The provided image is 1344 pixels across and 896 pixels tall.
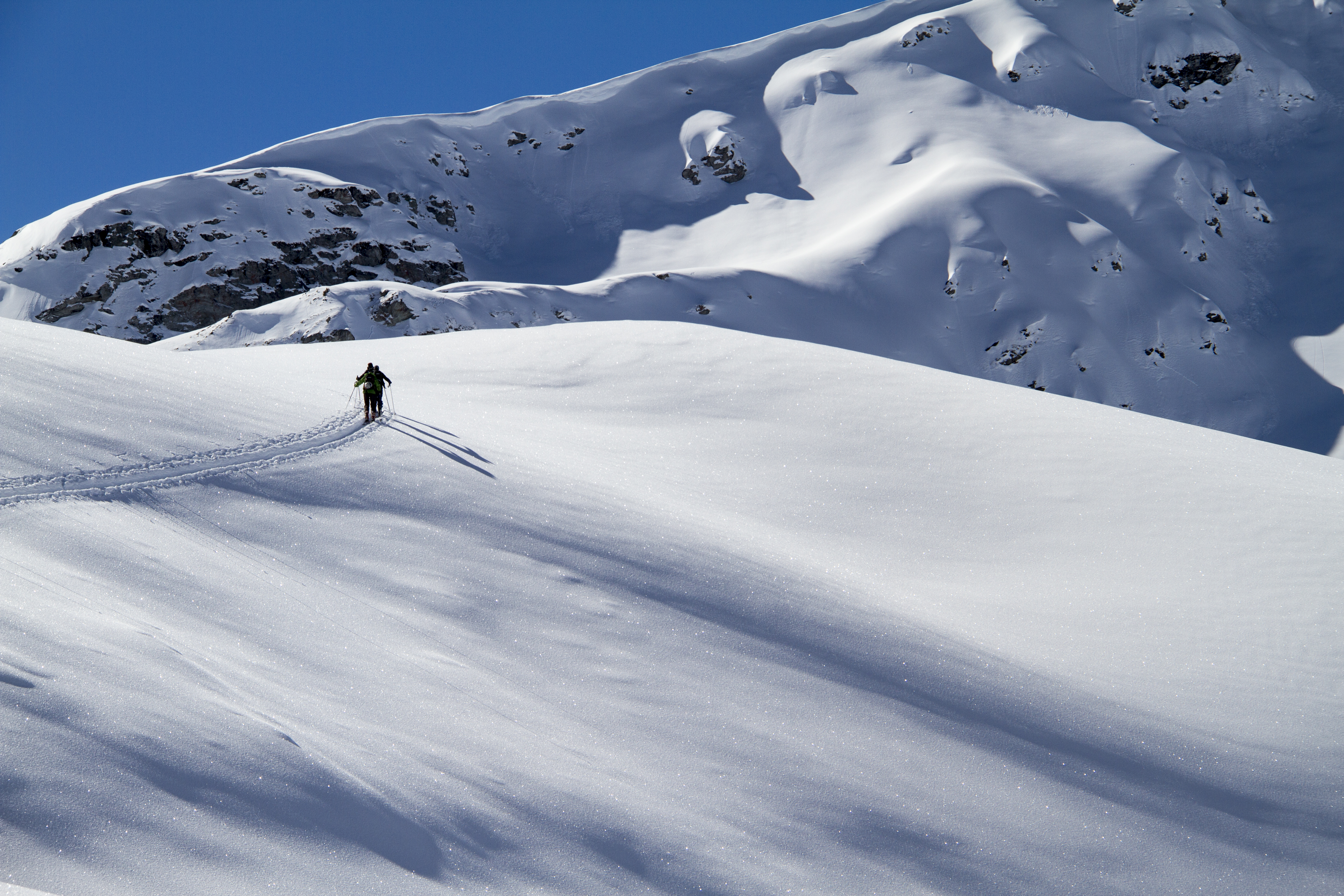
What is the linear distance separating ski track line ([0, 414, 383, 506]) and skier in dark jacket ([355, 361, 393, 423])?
1.77 feet

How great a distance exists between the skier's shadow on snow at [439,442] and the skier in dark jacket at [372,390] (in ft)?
0.91

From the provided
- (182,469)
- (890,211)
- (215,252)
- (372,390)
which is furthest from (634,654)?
(215,252)

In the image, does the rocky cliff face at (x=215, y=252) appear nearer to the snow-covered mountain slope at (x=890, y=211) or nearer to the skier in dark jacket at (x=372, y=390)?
the snow-covered mountain slope at (x=890, y=211)

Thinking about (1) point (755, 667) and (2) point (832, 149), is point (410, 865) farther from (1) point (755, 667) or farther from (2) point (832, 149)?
(2) point (832, 149)

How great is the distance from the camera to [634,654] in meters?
8.00

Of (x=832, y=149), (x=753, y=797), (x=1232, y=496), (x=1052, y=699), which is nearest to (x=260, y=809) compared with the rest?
(x=753, y=797)

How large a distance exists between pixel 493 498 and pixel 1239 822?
8683 mm

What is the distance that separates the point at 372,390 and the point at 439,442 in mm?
1717

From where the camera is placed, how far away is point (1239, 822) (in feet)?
25.8

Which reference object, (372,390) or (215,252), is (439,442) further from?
(215,252)

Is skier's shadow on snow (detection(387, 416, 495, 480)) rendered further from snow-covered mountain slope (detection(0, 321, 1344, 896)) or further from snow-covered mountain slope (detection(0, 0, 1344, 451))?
snow-covered mountain slope (detection(0, 0, 1344, 451))

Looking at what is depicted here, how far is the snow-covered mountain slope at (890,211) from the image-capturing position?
61875 mm

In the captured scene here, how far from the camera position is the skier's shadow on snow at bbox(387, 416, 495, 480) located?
38.7 feet

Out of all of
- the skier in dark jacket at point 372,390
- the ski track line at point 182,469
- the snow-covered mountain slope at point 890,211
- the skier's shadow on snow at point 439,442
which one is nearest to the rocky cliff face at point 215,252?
the snow-covered mountain slope at point 890,211
